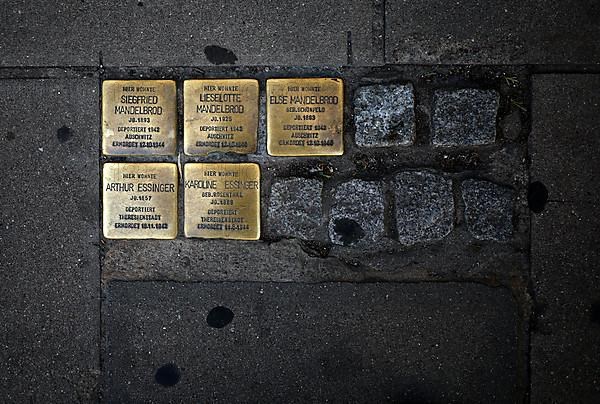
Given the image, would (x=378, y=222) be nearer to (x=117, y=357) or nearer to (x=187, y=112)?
(x=187, y=112)

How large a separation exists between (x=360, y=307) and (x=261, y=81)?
5.20ft

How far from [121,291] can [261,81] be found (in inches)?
64.7

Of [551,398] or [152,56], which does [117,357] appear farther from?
[551,398]

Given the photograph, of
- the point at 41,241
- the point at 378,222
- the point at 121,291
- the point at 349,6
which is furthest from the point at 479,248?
the point at 41,241

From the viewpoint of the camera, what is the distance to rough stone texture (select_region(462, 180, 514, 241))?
3.01 m

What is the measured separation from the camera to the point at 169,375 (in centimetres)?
314

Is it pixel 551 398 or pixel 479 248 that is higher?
pixel 479 248

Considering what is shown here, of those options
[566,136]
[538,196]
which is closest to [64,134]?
[538,196]

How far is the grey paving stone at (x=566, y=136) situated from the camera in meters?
3.02

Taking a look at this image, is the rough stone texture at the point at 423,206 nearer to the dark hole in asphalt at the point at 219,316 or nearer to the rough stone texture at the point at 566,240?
the rough stone texture at the point at 566,240

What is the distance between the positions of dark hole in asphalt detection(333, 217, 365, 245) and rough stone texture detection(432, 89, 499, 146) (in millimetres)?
756

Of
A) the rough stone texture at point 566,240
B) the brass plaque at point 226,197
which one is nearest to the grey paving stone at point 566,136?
the rough stone texture at point 566,240

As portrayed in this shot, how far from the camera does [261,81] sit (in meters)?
3.10

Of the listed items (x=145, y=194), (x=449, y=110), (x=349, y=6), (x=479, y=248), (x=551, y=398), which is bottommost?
(x=551, y=398)
